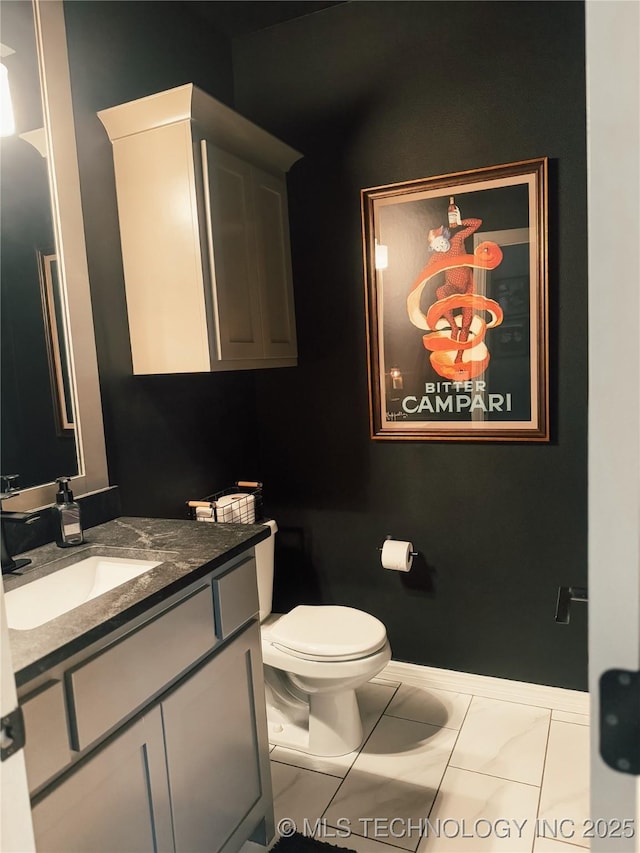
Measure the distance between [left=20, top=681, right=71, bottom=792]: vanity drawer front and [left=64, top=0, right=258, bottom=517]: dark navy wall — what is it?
104 cm

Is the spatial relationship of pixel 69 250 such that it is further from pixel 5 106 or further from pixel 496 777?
pixel 496 777

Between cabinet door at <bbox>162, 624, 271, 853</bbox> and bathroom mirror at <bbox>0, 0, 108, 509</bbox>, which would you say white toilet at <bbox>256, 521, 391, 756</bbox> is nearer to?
cabinet door at <bbox>162, 624, 271, 853</bbox>

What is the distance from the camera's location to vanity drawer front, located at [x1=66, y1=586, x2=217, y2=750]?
1114 millimetres

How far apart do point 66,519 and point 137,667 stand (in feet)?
1.84

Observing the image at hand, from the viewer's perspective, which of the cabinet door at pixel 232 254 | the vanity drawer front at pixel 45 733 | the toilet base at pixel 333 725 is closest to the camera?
the vanity drawer front at pixel 45 733

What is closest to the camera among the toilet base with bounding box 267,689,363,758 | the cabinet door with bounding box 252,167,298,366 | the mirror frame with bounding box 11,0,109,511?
the mirror frame with bounding box 11,0,109,511

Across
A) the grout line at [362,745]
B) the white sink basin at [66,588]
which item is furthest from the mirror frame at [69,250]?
the grout line at [362,745]

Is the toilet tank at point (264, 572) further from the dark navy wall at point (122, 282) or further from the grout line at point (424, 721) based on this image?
the grout line at point (424, 721)

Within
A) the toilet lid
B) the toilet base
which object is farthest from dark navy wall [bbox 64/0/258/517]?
the toilet base

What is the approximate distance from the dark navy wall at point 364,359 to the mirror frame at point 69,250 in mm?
1031

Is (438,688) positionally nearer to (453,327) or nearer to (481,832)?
(481,832)

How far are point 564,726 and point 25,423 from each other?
85.8 inches

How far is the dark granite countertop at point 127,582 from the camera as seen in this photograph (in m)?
1.07

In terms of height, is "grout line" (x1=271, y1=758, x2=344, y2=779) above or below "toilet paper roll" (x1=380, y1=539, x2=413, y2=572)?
below
